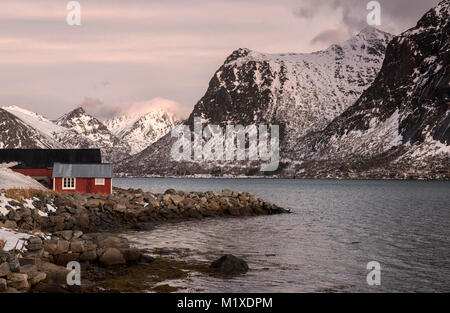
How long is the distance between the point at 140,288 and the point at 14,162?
57.2m

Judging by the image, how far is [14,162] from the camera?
2970 inches

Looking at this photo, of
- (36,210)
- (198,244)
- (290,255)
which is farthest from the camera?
(36,210)

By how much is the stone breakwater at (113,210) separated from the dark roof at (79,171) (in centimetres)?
931

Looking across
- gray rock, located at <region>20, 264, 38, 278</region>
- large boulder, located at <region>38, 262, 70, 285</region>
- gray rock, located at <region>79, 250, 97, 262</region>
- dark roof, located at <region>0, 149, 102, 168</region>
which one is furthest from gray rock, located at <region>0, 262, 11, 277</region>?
dark roof, located at <region>0, 149, 102, 168</region>

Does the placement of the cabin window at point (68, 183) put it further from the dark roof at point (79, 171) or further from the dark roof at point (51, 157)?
the dark roof at point (51, 157)

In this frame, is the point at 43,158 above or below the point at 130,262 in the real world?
above

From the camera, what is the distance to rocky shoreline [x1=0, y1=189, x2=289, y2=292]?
79.7ft

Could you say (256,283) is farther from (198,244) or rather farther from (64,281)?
(198,244)

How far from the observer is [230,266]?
29250 millimetres

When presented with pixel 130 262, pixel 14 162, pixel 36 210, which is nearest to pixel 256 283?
pixel 130 262

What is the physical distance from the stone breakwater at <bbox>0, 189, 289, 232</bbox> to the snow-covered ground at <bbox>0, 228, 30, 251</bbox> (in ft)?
10.9

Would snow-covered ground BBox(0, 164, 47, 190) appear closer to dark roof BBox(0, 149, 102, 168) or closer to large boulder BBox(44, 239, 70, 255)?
dark roof BBox(0, 149, 102, 168)

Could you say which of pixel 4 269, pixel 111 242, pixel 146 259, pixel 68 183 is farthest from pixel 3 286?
pixel 68 183
